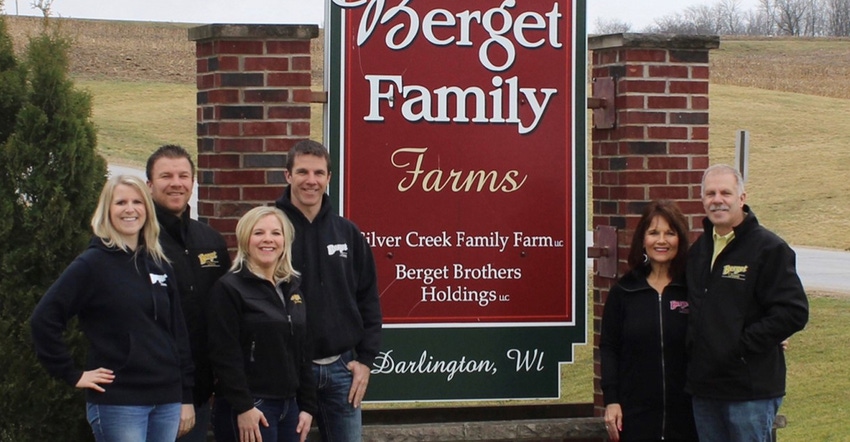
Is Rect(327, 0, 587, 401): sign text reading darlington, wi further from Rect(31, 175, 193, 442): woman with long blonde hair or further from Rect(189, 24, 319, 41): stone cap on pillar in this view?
Rect(31, 175, 193, 442): woman with long blonde hair

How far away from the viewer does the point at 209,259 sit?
185 inches

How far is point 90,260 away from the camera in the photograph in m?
4.22

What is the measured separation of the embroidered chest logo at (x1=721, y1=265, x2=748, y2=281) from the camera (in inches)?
186

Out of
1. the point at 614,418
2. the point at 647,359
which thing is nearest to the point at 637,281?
the point at 647,359

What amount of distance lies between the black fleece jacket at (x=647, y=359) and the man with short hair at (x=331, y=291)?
106cm

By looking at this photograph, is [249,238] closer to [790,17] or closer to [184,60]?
[184,60]

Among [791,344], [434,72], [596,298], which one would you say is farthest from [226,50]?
[791,344]

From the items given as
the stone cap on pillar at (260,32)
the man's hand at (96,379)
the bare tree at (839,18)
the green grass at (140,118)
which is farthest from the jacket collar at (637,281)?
the bare tree at (839,18)

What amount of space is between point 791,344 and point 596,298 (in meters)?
6.65

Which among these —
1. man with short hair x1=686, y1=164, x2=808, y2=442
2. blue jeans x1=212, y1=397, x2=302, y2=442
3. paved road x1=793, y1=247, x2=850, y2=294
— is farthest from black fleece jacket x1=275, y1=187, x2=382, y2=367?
paved road x1=793, y1=247, x2=850, y2=294

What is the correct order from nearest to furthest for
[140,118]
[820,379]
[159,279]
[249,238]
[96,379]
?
[96,379]
[159,279]
[249,238]
[820,379]
[140,118]

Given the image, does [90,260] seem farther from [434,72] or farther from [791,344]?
[791,344]

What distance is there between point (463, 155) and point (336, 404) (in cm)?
159

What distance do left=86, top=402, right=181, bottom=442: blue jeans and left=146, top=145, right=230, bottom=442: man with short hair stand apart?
203 mm
